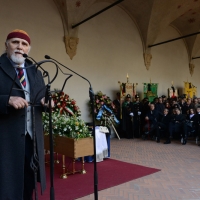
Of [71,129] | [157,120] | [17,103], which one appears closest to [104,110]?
[157,120]

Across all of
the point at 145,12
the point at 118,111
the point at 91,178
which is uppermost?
the point at 145,12

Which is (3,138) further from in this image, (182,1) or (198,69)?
(198,69)

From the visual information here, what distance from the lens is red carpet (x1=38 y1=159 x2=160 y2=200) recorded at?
3559 millimetres

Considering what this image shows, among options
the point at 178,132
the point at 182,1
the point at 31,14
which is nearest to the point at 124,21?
the point at 182,1

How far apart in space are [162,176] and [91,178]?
131cm

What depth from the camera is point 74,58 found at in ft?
27.5

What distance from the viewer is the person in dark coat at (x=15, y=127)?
5.37 feet

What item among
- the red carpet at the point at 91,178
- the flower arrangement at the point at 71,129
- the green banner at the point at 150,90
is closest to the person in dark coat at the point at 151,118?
the green banner at the point at 150,90

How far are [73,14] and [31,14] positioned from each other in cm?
144

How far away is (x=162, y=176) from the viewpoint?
14.1ft

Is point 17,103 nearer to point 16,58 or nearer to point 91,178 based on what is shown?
point 16,58

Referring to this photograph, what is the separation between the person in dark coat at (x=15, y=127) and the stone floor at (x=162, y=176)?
190 centimetres

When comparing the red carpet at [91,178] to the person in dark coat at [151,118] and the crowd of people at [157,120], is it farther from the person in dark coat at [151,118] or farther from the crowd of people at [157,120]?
the person in dark coat at [151,118]

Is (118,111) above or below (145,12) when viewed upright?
below
